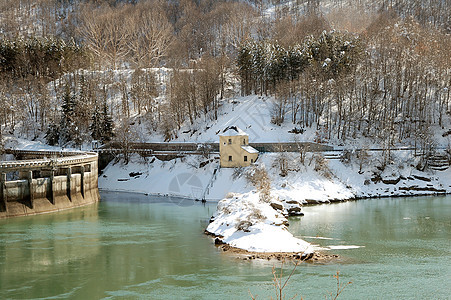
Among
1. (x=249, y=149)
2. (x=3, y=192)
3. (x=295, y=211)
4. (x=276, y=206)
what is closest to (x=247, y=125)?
(x=249, y=149)

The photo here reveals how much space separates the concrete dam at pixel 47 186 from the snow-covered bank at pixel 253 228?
17.6 meters

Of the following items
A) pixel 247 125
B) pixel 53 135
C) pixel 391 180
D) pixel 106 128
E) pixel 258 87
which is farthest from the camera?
pixel 258 87

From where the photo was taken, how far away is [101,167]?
63.2 metres

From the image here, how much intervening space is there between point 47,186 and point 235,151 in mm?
21486

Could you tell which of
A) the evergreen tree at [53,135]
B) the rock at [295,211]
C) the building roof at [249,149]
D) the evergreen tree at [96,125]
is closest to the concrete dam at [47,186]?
the evergreen tree at [96,125]

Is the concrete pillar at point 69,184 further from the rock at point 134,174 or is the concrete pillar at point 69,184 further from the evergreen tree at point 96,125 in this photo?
the evergreen tree at point 96,125

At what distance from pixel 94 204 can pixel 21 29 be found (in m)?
107

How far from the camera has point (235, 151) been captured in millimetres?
55375

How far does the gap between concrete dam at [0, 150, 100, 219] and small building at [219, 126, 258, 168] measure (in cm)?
1522

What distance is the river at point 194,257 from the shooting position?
2281 cm

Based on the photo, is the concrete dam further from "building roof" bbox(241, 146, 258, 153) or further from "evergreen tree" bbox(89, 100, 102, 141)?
"building roof" bbox(241, 146, 258, 153)

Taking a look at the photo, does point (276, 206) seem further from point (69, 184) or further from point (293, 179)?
point (69, 184)

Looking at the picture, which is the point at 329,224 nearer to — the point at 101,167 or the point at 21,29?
the point at 101,167

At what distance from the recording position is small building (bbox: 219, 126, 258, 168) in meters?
55.2
